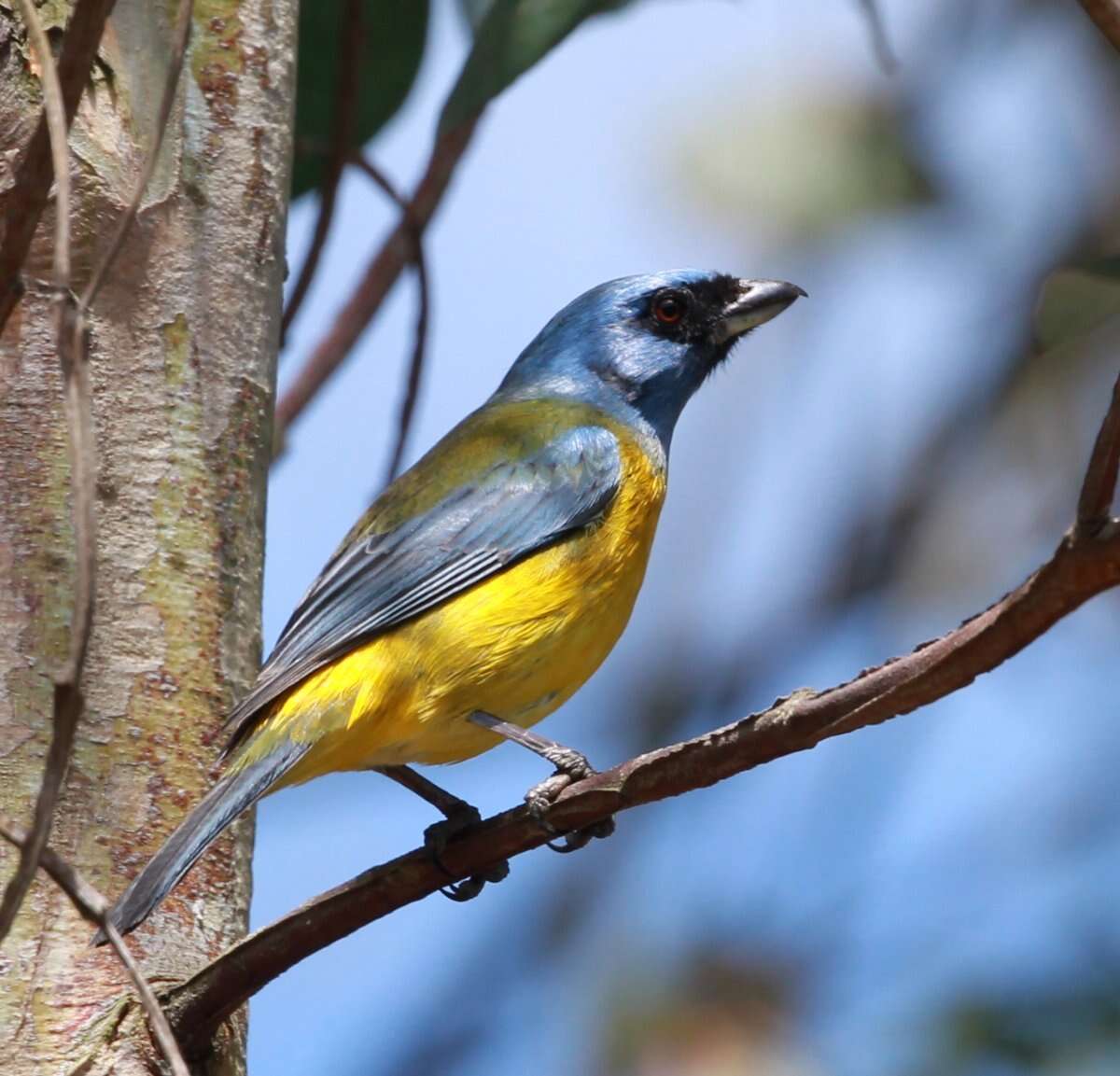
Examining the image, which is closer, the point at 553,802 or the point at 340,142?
the point at 553,802

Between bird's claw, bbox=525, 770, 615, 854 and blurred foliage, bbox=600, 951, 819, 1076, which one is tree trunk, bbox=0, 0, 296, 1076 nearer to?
bird's claw, bbox=525, 770, 615, 854

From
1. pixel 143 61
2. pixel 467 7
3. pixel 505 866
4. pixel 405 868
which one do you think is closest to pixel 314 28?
pixel 467 7

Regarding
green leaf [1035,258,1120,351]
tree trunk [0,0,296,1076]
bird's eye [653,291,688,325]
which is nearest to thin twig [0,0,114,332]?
tree trunk [0,0,296,1076]

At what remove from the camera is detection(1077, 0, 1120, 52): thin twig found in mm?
2125

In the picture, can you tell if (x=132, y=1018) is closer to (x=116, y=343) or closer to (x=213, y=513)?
(x=213, y=513)

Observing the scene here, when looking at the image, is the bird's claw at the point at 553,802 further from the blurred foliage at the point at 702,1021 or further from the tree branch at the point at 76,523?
the blurred foliage at the point at 702,1021

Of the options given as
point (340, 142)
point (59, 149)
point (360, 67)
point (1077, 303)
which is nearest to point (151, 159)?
point (59, 149)

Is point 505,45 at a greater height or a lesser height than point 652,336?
lesser

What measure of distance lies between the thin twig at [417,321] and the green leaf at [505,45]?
2.08 feet

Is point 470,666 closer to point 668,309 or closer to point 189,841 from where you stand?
point 189,841

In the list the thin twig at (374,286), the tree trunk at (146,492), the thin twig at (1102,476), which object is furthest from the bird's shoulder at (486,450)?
the thin twig at (1102,476)

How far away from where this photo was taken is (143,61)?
316 centimetres

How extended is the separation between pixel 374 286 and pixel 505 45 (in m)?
1.52

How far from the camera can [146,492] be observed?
2934 mm
